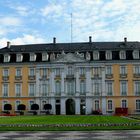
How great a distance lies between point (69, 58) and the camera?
72.5 metres

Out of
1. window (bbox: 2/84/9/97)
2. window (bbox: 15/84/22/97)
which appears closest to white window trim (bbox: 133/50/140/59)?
window (bbox: 15/84/22/97)

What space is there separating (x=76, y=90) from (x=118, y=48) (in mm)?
10898

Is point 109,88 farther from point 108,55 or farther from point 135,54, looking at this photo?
point 135,54

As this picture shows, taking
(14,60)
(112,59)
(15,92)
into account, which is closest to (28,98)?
(15,92)

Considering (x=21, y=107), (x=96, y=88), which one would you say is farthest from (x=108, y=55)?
(x=21, y=107)

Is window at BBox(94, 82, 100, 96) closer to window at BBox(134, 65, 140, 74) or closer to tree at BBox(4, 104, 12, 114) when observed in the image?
window at BBox(134, 65, 140, 74)

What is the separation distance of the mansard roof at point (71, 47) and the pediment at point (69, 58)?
4.74 ft

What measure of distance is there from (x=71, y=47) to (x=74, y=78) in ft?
21.3

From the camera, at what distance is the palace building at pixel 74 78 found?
7162 centimetres

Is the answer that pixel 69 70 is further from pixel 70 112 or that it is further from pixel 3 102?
pixel 3 102

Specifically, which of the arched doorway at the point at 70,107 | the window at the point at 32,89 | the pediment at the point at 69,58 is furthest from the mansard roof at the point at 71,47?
the arched doorway at the point at 70,107

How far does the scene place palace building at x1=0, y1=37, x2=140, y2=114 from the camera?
71625mm

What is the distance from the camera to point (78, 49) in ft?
241

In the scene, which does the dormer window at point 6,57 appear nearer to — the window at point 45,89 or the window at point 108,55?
the window at point 45,89
